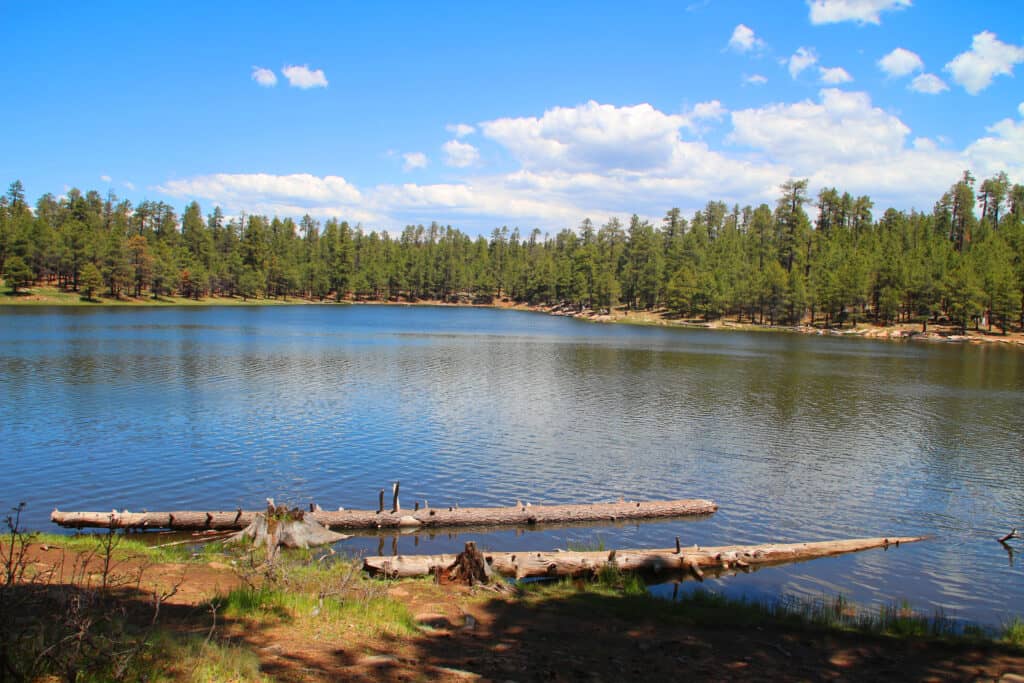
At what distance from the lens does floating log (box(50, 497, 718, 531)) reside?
680 inches

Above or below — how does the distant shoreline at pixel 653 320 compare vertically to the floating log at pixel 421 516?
above

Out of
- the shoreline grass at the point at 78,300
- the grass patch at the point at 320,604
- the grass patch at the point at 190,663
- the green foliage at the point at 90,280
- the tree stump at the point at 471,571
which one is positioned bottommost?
the tree stump at the point at 471,571

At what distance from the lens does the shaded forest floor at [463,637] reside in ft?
26.3

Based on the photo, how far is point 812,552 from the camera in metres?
17.5

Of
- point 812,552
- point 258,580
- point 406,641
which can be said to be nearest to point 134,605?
point 258,580

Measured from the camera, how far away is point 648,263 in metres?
145

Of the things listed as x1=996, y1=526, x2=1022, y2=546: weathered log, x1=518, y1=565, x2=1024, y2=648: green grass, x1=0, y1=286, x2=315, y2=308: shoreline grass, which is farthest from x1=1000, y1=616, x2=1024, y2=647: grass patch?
x1=0, y1=286, x2=315, y2=308: shoreline grass

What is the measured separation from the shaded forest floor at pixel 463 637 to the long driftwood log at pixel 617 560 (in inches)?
41.5

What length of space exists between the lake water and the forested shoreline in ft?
193

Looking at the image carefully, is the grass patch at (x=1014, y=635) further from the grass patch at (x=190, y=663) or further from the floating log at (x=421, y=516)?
the grass patch at (x=190, y=663)

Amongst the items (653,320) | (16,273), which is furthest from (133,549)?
(653,320)

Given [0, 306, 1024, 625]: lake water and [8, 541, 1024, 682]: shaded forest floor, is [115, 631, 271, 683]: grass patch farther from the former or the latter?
[0, 306, 1024, 625]: lake water

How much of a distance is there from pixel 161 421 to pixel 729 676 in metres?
28.6

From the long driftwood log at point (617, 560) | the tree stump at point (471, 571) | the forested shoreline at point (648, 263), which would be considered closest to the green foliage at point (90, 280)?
the forested shoreline at point (648, 263)
